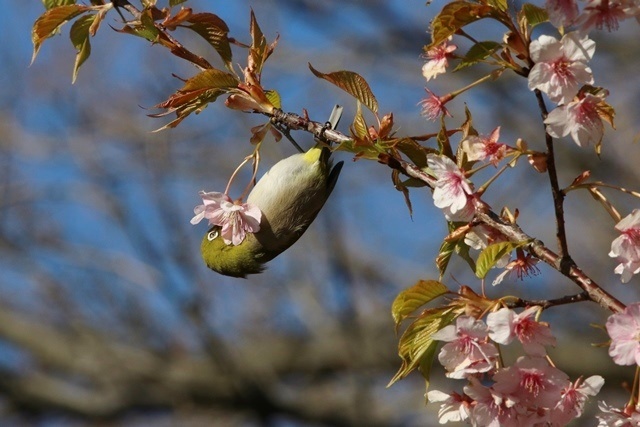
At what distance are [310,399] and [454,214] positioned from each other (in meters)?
6.53

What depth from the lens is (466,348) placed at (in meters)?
1.72

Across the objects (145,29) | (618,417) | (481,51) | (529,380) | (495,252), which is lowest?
(618,417)

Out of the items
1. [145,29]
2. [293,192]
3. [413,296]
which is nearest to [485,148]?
[413,296]

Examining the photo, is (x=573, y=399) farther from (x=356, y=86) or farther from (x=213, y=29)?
(x=213, y=29)

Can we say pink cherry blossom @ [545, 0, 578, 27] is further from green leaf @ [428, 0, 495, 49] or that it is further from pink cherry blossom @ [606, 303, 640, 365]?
pink cherry blossom @ [606, 303, 640, 365]

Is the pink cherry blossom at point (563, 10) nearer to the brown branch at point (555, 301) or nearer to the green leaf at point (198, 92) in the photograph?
the brown branch at point (555, 301)

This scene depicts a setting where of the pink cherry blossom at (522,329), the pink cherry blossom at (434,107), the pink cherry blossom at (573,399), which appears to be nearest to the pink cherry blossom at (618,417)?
the pink cherry blossom at (573,399)

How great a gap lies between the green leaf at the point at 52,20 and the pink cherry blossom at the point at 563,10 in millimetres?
1060

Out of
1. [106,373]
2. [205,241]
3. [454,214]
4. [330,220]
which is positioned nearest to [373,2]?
[330,220]

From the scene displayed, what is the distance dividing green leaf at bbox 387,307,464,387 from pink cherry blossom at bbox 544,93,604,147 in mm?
407

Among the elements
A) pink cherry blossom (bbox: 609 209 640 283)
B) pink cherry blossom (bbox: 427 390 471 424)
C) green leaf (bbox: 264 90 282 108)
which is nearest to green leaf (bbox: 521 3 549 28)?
pink cherry blossom (bbox: 609 209 640 283)

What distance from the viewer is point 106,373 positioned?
821 cm

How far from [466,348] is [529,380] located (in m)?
0.14

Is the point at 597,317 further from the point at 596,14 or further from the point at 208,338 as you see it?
the point at 596,14
